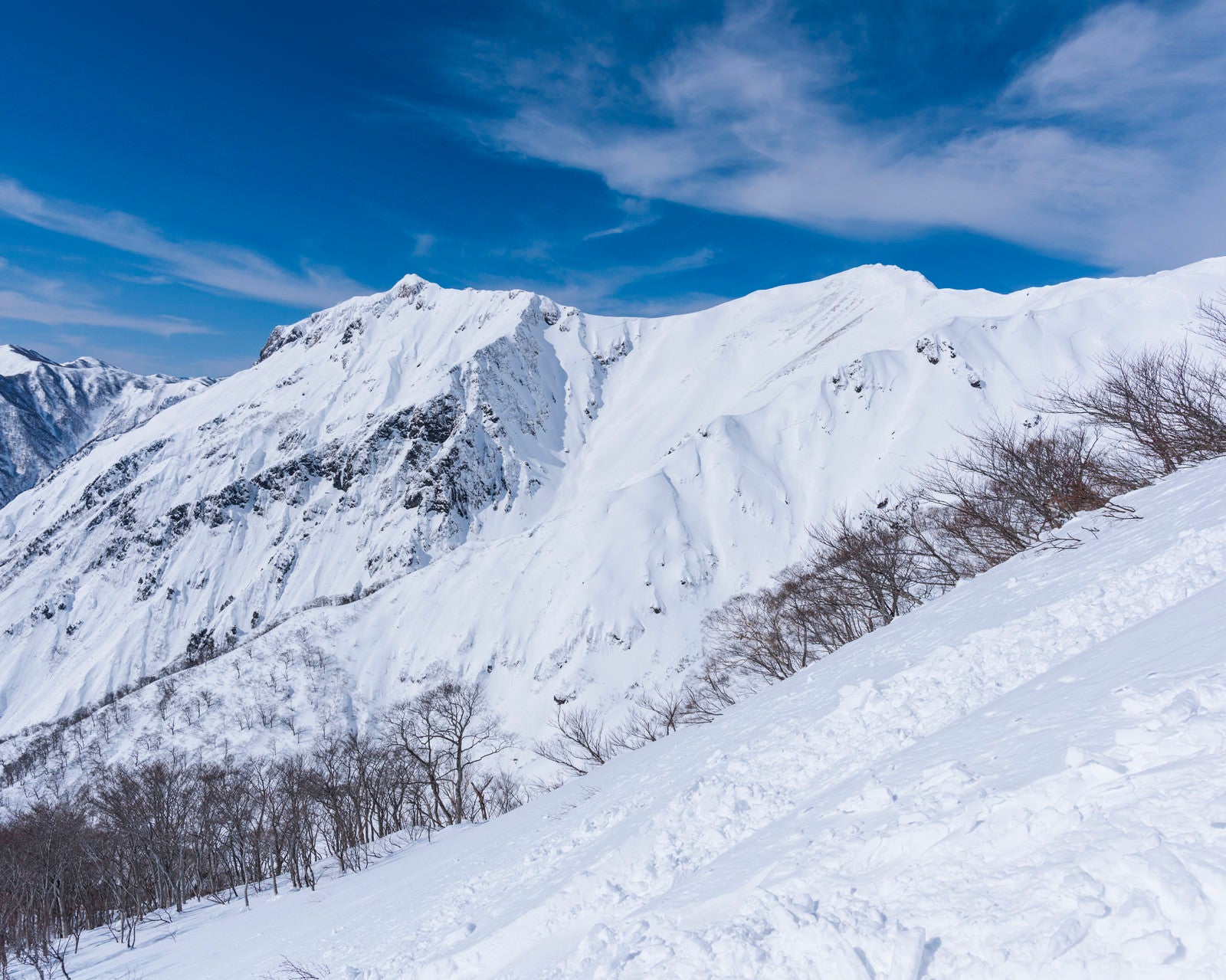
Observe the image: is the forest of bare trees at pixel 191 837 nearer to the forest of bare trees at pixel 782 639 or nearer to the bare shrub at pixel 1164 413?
the forest of bare trees at pixel 782 639

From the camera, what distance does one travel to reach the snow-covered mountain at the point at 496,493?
76188 mm

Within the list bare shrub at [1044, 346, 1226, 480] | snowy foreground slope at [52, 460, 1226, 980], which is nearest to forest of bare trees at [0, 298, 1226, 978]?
bare shrub at [1044, 346, 1226, 480]

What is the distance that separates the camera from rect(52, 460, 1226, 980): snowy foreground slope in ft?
9.10

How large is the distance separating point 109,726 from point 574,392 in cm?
12822

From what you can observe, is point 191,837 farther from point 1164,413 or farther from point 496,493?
point 496,493

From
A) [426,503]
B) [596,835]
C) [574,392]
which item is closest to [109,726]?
[426,503]

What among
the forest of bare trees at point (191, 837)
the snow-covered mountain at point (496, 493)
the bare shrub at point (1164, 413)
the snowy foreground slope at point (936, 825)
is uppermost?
the snow-covered mountain at point (496, 493)

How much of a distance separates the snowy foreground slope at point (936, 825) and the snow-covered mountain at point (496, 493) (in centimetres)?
5917

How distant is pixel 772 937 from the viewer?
354cm

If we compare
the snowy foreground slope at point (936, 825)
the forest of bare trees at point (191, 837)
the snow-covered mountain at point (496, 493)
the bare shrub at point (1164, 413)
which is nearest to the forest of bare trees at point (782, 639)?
the bare shrub at point (1164, 413)

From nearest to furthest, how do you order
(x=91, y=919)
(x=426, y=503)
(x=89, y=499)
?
(x=91, y=919) → (x=426, y=503) → (x=89, y=499)

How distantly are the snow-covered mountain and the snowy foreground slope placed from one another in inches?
2330

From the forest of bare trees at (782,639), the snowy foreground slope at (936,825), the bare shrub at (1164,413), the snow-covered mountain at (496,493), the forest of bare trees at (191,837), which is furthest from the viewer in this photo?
the snow-covered mountain at (496,493)

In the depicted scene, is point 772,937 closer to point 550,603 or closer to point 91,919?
point 91,919
